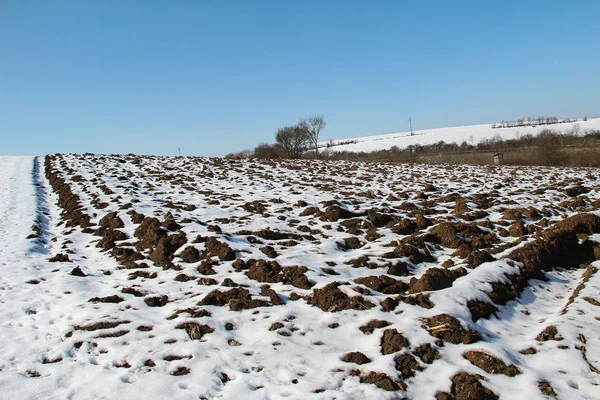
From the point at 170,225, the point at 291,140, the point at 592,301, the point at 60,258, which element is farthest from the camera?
the point at 291,140

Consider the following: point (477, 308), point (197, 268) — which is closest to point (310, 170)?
point (197, 268)

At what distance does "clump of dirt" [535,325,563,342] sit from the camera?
3834 millimetres

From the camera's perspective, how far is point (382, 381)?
329 centimetres

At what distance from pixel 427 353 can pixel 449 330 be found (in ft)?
1.54

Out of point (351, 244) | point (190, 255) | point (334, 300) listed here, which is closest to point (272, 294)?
point (334, 300)

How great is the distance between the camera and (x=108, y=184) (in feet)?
49.2

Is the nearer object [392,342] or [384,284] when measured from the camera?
[392,342]

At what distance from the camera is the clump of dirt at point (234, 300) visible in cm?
474

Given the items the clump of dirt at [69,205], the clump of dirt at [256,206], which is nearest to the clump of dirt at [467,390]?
the clump of dirt at [256,206]

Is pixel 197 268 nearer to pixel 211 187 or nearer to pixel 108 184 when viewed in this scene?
pixel 211 187

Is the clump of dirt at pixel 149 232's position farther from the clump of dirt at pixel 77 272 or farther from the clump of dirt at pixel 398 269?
the clump of dirt at pixel 398 269

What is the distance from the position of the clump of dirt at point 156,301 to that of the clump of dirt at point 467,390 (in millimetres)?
3545

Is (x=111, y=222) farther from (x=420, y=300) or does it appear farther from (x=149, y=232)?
(x=420, y=300)

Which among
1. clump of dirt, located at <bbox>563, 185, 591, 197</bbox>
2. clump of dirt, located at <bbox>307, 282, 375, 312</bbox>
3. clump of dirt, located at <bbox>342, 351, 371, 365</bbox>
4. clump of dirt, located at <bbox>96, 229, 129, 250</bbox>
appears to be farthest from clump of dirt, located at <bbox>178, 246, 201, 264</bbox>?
clump of dirt, located at <bbox>563, 185, 591, 197</bbox>
